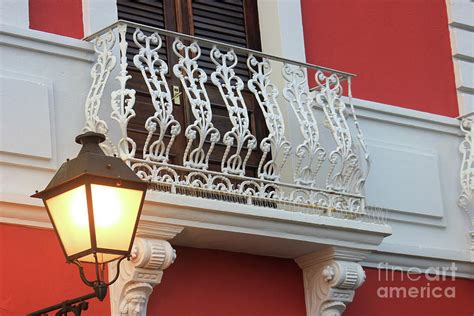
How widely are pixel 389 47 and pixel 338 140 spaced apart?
148 centimetres

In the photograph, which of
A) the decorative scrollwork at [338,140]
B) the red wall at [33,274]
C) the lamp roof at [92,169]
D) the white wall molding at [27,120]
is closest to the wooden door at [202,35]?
the decorative scrollwork at [338,140]

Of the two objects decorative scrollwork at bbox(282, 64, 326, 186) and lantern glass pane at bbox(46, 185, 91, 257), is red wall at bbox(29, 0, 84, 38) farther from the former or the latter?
lantern glass pane at bbox(46, 185, 91, 257)

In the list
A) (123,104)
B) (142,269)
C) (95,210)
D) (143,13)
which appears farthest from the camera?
(143,13)

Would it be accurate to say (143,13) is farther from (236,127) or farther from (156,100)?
(236,127)

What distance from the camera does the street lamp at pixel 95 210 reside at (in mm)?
5965

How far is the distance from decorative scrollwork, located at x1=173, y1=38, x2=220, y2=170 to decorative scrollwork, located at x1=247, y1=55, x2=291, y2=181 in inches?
13.1

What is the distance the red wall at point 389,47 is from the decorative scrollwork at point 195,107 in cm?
137

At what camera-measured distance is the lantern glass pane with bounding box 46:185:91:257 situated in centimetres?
598

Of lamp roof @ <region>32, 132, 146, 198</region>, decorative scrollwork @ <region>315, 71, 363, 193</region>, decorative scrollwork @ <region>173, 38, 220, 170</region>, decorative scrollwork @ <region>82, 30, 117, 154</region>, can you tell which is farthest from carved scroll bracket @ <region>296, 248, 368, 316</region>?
lamp roof @ <region>32, 132, 146, 198</region>

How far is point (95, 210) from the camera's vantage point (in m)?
5.95

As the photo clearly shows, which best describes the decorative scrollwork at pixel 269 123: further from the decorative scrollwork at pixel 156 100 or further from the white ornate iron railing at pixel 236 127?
the decorative scrollwork at pixel 156 100

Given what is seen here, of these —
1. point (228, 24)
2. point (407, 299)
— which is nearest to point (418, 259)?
point (407, 299)

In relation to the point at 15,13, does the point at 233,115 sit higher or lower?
lower

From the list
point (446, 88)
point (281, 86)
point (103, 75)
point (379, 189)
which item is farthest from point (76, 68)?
point (446, 88)
